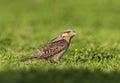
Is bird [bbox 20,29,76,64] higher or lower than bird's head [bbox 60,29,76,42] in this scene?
lower

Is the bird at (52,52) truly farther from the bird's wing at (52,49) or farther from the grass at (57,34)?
the grass at (57,34)

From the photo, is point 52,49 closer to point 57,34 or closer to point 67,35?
point 67,35

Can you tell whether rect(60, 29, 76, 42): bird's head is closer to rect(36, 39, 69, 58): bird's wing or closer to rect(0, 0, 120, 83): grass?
rect(36, 39, 69, 58): bird's wing

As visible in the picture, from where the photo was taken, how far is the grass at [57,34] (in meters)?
10.1

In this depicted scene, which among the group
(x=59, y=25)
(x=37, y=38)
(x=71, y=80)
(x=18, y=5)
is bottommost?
(x=71, y=80)

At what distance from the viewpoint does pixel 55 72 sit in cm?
1006

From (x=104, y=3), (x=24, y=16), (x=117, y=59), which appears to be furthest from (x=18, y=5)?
(x=117, y=59)

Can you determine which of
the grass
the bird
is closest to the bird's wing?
the bird

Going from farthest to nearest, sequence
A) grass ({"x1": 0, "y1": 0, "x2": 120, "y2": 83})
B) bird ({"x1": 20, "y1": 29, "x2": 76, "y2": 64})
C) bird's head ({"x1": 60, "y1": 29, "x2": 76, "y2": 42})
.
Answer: bird's head ({"x1": 60, "y1": 29, "x2": 76, "y2": 42}), bird ({"x1": 20, "y1": 29, "x2": 76, "y2": 64}), grass ({"x1": 0, "y1": 0, "x2": 120, "y2": 83})

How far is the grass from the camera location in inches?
399

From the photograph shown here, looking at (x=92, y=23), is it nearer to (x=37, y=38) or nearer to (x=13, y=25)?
(x=13, y=25)

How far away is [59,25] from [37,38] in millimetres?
7502

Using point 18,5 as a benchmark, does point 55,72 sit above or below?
below

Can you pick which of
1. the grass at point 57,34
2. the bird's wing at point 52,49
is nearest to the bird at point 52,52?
the bird's wing at point 52,49
